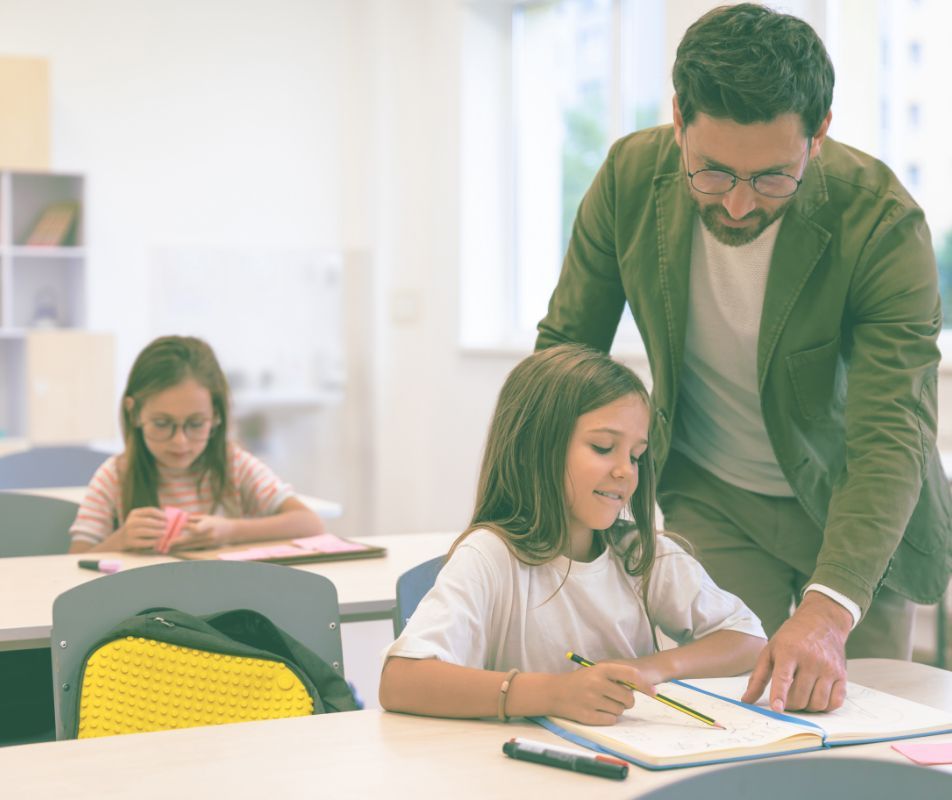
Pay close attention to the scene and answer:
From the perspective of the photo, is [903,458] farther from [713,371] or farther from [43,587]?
[43,587]

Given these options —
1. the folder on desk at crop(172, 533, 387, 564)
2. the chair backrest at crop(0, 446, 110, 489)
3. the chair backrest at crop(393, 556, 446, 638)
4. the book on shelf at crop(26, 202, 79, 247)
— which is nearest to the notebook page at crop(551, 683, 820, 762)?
the chair backrest at crop(393, 556, 446, 638)

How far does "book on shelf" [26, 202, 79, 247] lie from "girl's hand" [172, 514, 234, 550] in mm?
2938

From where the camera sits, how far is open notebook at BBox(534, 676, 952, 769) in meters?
1.19

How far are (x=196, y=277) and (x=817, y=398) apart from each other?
13.5ft

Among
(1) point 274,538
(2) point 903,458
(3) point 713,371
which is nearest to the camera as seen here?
(2) point 903,458

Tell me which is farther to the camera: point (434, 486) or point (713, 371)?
point (434, 486)

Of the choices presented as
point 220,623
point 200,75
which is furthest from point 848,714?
point 200,75

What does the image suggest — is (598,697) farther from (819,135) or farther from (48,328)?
(48,328)

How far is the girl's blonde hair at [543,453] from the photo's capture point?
1553 millimetres

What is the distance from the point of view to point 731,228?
5.26 ft

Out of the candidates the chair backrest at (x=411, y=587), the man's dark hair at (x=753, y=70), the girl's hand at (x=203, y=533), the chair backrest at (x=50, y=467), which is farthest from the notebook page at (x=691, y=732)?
the chair backrest at (x=50, y=467)

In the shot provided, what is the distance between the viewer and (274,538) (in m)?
2.57

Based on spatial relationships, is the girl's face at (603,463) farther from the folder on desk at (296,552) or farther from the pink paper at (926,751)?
the folder on desk at (296,552)

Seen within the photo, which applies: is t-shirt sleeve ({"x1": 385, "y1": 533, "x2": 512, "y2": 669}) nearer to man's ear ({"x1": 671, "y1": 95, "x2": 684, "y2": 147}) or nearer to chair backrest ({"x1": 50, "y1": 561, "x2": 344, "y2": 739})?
chair backrest ({"x1": 50, "y1": 561, "x2": 344, "y2": 739})
